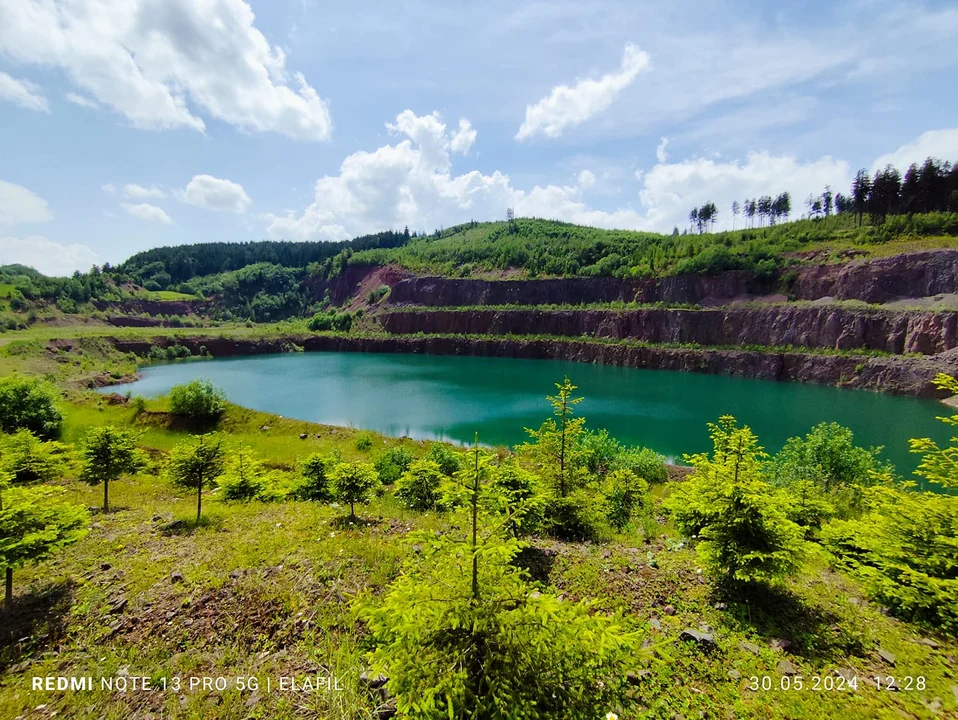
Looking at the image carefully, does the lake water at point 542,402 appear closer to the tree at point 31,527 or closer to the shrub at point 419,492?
the shrub at point 419,492

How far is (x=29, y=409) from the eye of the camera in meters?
26.5

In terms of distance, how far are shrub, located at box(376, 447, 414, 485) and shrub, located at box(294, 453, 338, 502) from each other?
392cm

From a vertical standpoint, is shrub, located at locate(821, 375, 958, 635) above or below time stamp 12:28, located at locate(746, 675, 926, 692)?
above

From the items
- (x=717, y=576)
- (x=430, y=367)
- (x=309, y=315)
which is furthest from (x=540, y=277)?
(x=717, y=576)

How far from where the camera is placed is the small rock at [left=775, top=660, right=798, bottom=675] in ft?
19.5

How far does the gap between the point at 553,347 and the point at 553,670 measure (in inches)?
3060

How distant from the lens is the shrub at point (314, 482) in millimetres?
15586

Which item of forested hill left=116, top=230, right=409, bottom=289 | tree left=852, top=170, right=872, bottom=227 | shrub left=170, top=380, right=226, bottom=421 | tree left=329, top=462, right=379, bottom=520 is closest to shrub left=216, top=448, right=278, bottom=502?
tree left=329, top=462, right=379, bottom=520

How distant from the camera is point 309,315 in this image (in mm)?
143500

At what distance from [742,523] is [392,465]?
16398 mm

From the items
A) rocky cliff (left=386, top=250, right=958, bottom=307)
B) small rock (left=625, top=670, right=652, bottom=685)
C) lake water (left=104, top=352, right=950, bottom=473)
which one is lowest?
lake water (left=104, top=352, right=950, bottom=473)

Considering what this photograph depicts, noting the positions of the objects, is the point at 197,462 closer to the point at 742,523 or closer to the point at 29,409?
A: the point at 742,523

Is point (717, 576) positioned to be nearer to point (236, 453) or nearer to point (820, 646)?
point (820, 646)

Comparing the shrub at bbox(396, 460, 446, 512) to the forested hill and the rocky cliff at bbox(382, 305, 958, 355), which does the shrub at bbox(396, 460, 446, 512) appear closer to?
the rocky cliff at bbox(382, 305, 958, 355)
